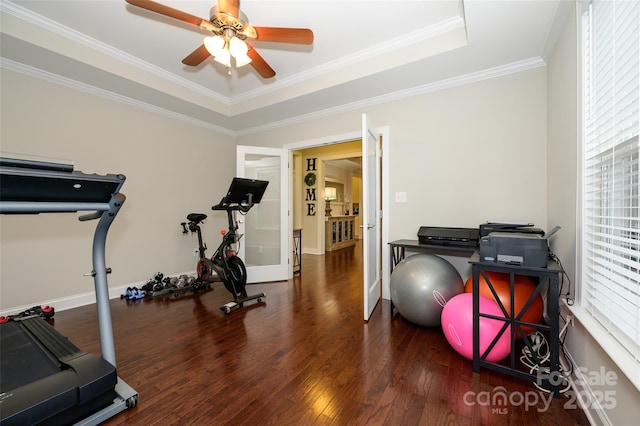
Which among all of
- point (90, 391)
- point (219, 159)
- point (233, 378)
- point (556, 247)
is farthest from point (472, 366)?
point (219, 159)

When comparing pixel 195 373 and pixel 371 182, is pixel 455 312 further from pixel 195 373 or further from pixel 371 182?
pixel 195 373

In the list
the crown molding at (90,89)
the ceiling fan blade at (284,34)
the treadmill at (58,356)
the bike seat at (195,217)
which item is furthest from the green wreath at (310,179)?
the treadmill at (58,356)

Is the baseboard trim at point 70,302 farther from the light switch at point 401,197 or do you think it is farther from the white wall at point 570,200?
the white wall at point 570,200

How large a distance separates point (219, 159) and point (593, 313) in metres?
4.85

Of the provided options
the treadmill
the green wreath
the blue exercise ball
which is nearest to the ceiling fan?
the treadmill

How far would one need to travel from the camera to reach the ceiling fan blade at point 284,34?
1.95m

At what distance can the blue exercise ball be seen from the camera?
7.68ft

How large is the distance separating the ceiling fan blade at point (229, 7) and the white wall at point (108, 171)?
255 centimetres

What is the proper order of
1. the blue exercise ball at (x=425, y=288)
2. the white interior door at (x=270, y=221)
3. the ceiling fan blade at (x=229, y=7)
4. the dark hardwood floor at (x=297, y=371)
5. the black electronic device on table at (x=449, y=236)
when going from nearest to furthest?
the dark hardwood floor at (x=297, y=371) < the ceiling fan blade at (x=229, y=7) < the blue exercise ball at (x=425, y=288) < the black electronic device on table at (x=449, y=236) < the white interior door at (x=270, y=221)

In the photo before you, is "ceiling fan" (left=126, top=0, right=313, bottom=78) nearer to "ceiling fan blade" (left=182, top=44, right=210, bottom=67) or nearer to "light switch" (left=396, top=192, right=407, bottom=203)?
"ceiling fan blade" (left=182, top=44, right=210, bottom=67)

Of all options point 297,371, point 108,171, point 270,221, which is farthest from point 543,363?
point 108,171

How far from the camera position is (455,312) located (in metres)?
1.98

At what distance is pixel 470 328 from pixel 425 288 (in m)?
0.51

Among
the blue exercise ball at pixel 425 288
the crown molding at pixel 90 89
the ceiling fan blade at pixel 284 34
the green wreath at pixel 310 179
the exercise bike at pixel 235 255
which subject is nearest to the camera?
the ceiling fan blade at pixel 284 34
